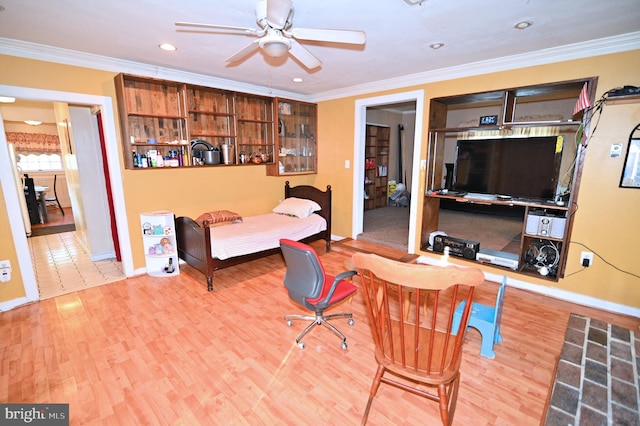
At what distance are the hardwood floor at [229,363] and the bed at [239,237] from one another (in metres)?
0.41

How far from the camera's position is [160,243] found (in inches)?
145

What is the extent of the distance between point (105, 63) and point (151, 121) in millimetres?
723

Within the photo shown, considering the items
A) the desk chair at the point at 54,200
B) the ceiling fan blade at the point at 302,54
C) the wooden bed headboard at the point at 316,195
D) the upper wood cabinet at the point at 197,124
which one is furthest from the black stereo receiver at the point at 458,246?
the desk chair at the point at 54,200

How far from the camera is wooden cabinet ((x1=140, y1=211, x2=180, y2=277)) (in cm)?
356

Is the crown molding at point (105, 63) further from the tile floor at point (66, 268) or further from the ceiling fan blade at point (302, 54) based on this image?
the tile floor at point (66, 268)

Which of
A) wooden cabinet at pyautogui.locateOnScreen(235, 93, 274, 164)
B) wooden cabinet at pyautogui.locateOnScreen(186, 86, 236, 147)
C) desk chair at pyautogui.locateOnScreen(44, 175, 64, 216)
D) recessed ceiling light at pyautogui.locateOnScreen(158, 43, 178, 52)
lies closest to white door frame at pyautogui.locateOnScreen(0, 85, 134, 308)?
wooden cabinet at pyautogui.locateOnScreen(186, 86, 236, 147)

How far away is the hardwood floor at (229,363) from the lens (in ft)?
5.85

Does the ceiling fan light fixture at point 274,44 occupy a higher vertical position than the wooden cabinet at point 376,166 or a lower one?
higher

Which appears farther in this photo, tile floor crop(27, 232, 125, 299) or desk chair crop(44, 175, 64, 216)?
desk chair crop(44, 175, 64, 216)

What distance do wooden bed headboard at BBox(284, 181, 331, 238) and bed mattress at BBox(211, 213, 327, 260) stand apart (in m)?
0.13

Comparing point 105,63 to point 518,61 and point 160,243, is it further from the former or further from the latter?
point 518,61

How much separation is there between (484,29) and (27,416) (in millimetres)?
4239

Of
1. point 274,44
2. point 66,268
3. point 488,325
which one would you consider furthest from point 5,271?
point 488,325

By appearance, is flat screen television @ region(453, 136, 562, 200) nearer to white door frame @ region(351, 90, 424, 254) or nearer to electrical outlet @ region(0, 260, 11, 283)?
white door frame @ region(351, 90, 424, 254)
